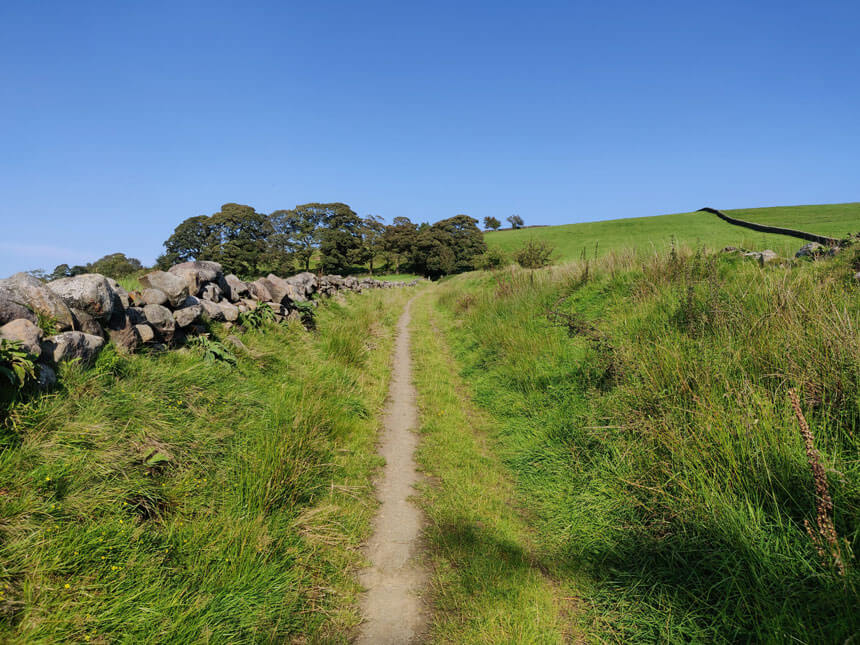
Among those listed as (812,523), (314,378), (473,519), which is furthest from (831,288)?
(314,378)

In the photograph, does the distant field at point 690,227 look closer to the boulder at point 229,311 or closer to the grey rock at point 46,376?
the boulder at point 229,311

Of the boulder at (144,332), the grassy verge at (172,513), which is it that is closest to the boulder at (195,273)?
the boulder at (144,332)

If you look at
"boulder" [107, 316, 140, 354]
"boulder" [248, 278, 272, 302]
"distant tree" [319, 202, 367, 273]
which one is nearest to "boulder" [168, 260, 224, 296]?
"boulder" [248, 278, 272, 302]

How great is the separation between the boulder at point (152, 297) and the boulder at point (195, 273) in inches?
24.8

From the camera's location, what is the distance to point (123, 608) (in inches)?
82.0

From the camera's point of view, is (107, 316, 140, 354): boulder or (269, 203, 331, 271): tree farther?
(269, 203, 331, 271): tree

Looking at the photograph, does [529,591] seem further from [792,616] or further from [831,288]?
[831,288]

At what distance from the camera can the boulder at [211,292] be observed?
659 cm

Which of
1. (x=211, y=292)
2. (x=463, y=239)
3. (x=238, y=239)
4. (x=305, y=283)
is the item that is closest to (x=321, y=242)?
(x=238, y=239)

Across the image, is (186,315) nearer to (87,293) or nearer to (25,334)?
(87,293)

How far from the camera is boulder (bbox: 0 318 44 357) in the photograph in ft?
9.99

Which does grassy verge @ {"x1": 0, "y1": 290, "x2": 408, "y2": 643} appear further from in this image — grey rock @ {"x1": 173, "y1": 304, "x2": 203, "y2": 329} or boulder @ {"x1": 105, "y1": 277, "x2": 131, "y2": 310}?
grey rock @ {"x1": 173, "y1": 304, "x2": 203, "y2": 329}

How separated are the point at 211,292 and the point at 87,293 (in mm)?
2708

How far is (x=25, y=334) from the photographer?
122 inches
